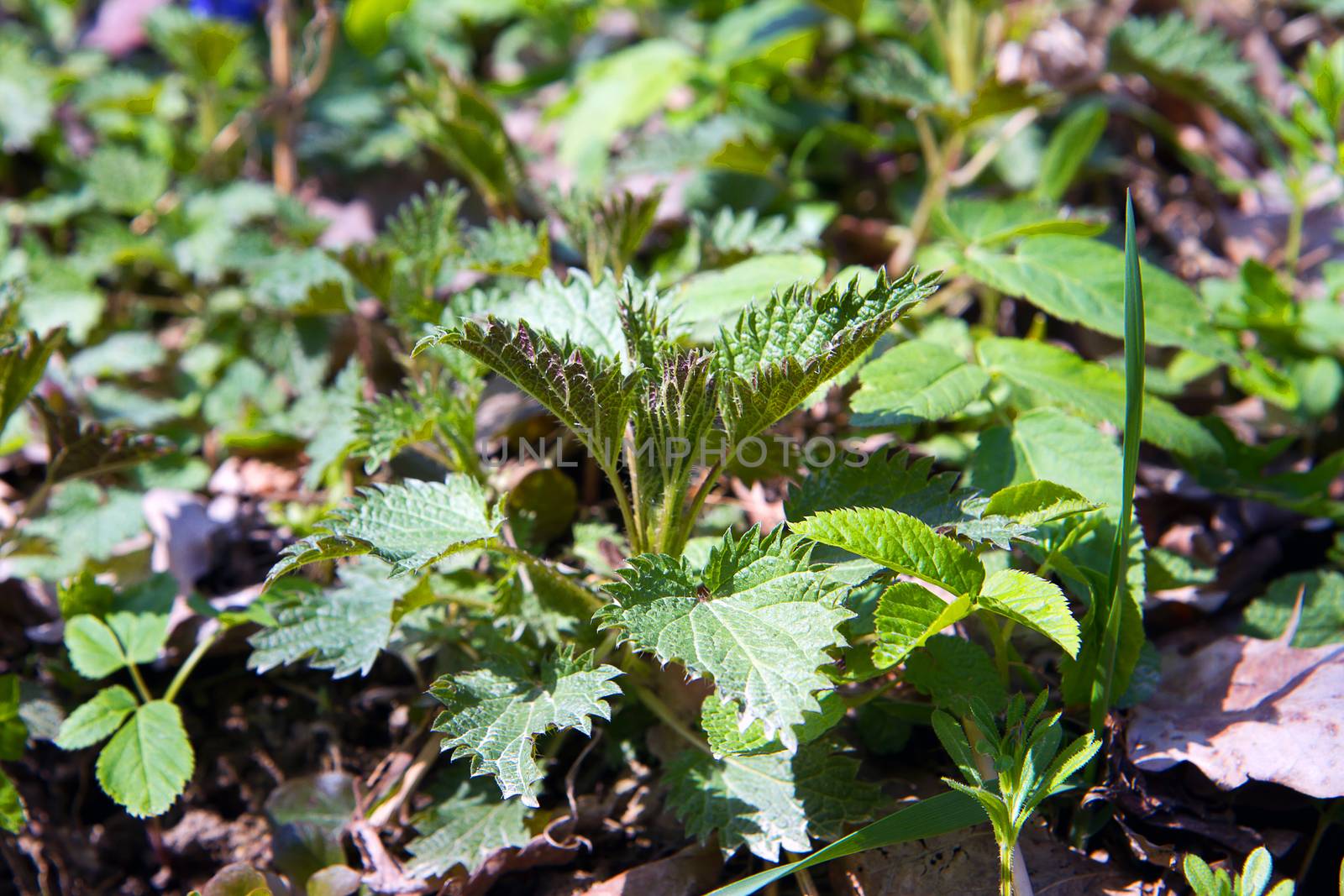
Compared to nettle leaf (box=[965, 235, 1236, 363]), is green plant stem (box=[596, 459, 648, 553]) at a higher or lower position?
lower

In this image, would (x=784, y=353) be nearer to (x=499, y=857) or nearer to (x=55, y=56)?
(x=499, y=857)

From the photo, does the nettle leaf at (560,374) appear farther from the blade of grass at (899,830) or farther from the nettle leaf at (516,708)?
the blade of grass at (899,830)

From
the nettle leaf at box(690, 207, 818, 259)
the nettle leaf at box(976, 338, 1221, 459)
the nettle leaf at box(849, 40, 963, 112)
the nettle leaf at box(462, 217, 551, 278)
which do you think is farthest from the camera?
the nettle leaf at box(849, 40, 963, 112)

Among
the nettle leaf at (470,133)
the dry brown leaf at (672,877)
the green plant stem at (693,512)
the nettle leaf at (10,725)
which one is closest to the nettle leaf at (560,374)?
the green plant stem at (693,512)

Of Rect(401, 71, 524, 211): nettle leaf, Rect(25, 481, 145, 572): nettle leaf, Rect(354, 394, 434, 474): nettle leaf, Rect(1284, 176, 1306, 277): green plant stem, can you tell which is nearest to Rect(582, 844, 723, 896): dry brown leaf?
Rect(354, 394, 434, 474): nettle leaf

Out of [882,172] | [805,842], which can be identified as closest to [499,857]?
[805,842]

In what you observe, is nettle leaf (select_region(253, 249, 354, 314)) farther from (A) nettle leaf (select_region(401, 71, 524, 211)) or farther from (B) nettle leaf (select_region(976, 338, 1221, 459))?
(B) nettle leaf (select_region(976, 338, 1221, 459))
